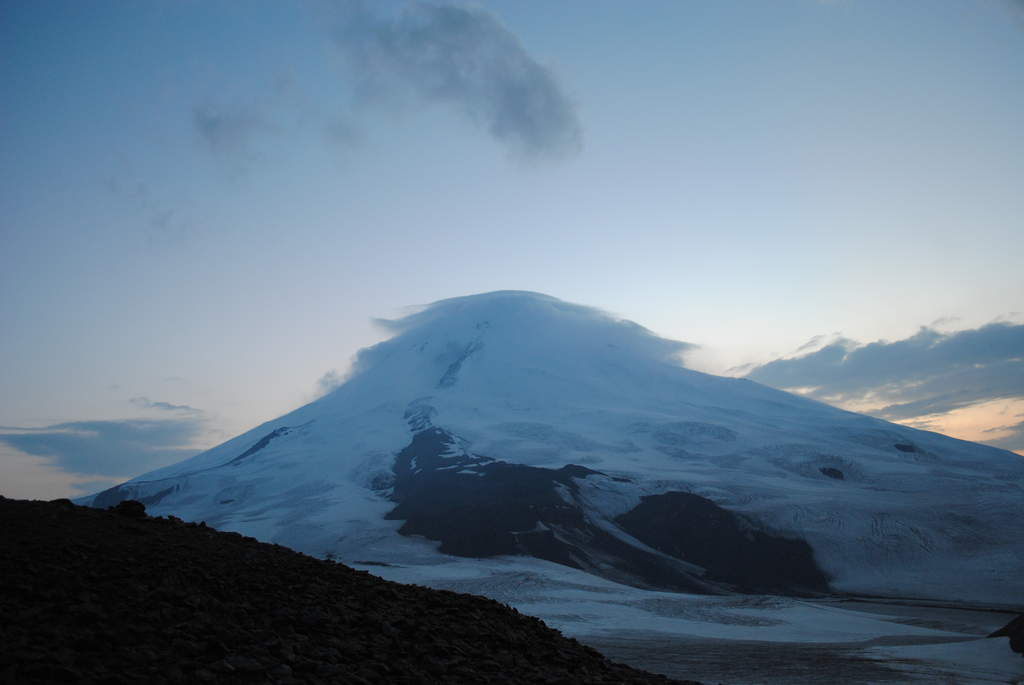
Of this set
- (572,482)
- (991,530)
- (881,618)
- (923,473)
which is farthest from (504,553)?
(923,473)

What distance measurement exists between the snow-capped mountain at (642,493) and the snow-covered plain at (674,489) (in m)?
0.52

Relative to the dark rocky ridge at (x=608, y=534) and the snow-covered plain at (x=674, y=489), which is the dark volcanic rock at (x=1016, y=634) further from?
the dark rocky ridge at (x=608, y=534)

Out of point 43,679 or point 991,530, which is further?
point 991,530

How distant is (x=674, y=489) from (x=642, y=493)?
592cm

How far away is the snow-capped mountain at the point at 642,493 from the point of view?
326ft

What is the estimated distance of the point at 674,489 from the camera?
126 m

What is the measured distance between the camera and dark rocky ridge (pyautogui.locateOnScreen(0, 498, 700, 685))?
995cm

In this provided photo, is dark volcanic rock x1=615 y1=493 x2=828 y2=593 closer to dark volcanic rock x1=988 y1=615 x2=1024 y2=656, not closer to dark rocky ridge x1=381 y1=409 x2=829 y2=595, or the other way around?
dark rocky ridge x1=381 y1=409 x2=829 y2=595

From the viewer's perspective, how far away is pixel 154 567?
46.1 ft

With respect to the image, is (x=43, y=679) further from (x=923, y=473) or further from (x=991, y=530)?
(x=923, y=473)

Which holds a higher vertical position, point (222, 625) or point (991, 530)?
point (222, 625)

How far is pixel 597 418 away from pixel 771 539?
7134 cm

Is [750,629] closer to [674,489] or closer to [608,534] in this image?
[608,534]

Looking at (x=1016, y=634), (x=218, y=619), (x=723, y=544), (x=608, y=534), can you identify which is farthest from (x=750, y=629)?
(x=608, y=534)
